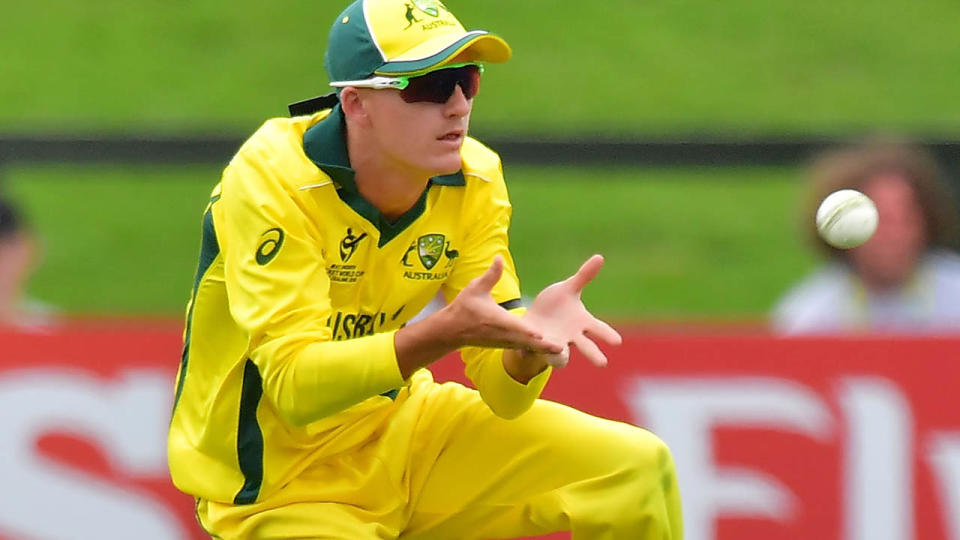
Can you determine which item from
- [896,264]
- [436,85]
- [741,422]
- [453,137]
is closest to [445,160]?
[453,137]

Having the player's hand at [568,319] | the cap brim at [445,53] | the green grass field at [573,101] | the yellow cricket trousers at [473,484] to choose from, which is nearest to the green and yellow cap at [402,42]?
the cap brim at [445,53]

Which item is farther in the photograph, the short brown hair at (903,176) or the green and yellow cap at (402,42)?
the short brown hair at (903,176)

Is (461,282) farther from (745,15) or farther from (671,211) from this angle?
(745,15)

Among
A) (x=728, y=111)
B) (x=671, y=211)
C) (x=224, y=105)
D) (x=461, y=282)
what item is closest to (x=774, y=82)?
(x=728, y=111)

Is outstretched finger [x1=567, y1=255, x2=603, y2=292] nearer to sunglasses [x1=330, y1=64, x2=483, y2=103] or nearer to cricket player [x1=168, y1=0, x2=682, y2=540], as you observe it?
cricket player [x1=168, y1=0, x2=682, y2=540]

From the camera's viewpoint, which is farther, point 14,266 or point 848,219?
point 14,266

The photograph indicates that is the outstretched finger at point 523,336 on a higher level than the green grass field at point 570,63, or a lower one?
lower

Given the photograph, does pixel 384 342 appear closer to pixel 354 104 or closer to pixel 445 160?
pixel 445 160

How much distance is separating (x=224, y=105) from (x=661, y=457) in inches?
334

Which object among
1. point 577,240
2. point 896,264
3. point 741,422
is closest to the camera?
point 741,422

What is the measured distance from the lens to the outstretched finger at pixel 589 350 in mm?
3838

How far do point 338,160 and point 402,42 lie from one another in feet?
1.17

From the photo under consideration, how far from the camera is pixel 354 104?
4270mm

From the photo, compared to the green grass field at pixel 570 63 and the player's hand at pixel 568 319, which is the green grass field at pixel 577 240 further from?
the player's hand at pixel 568 319
